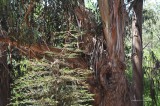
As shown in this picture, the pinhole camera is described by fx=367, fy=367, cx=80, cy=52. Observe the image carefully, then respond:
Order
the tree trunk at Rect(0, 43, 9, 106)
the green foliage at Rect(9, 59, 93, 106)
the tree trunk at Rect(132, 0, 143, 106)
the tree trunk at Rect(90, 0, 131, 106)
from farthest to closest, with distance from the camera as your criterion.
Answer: the tree trunk at Rect(132, 0, 143, 106), the tree trunk at Rect(0, 43, 9, 106), the tree trunk at Rect(90, 0, 131, 106), the green foliage at Rect(9, 59, 93, 106)

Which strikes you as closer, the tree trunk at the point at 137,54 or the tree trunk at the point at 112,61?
the tree trunk at the point at 112,61

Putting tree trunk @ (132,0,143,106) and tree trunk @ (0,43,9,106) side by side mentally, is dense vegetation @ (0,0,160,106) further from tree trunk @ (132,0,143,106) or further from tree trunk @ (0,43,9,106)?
tree trunk @ (132,0,143,106)

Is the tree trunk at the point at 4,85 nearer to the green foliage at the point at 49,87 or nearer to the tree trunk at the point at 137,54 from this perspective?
the green foliage at the point at 49,87

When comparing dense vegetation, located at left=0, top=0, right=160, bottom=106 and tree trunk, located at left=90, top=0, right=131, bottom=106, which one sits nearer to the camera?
dense vegetation, located at left=0, top=0, right=160, bottom=106

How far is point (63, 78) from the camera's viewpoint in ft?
16.4

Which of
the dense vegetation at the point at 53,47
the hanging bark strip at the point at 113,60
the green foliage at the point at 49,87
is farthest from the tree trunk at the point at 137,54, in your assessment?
the green foliage at the point at 49,87

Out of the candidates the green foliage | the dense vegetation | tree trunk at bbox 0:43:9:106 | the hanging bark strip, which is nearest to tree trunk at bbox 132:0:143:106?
the dense vegetation

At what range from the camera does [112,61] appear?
253 inches

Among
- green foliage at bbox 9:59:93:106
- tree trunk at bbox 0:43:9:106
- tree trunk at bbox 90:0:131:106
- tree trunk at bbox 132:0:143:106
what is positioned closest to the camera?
green foliage at bbox 9:59:93:106

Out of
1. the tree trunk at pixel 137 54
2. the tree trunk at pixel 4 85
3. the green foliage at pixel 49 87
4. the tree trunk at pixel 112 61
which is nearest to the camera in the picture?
the green foliage at pixel 49 87

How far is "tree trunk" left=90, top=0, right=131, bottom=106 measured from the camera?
21.0 feet

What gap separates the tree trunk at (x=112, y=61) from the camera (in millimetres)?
6398

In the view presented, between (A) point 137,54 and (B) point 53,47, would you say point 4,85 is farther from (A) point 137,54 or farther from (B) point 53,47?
(A) point 137,54

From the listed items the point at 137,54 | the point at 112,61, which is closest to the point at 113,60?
the point at 112,61
